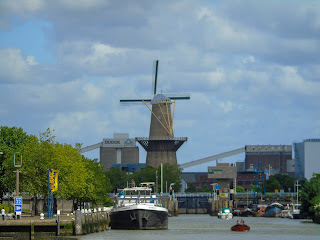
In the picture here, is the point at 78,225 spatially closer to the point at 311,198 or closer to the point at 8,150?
the point at 8,150

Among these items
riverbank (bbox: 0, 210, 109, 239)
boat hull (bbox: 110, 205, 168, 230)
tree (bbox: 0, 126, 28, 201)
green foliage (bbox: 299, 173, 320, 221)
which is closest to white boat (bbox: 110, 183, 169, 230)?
boat hull (bbox: 110, 205, 168, 230)

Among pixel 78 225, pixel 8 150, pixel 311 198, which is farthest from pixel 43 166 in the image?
pixel 311 198

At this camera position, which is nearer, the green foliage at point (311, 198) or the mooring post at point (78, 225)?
the mooring post at point (78, 225)

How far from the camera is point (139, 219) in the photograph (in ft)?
320

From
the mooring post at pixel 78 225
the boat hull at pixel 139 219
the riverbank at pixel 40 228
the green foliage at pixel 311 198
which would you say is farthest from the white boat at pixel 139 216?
the green foliage at pixel 311 198

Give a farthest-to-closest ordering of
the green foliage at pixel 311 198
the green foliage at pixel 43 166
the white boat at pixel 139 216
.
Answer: the green foliage at pixel 311 198, the green foliage at pixel 43 166, the white boat at pixel 139 216

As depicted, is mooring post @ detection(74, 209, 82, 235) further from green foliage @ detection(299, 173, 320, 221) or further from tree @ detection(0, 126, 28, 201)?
green foliage @ detection(299, 173, 320, 221)

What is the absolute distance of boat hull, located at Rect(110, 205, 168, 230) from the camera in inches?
3844

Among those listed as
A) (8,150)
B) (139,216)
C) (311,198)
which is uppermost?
(8,150)

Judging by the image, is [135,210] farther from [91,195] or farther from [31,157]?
[91,195]

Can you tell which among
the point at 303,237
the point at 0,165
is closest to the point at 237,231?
the point at 303,237

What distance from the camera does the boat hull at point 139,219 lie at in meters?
97.6

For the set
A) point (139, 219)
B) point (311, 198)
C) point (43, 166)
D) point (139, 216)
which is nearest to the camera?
point (139, 219)

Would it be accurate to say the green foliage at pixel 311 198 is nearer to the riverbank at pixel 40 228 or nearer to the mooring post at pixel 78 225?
the mooring post at pixel 78 225
